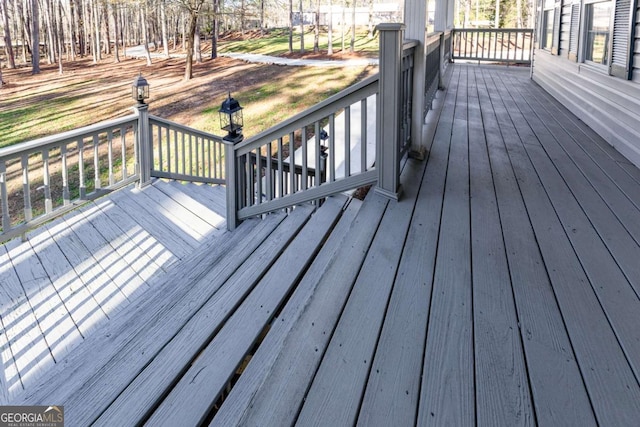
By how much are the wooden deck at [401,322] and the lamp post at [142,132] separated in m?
2.10

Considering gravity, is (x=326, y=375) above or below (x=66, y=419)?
above

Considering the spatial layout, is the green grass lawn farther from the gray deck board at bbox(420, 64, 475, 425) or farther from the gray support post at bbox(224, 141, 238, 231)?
the gray deck board at bbox(420, 64, 475, 425)

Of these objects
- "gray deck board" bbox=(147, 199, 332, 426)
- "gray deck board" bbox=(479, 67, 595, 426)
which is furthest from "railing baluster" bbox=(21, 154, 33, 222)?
"gray deck board" bbox=(479, 67, 595, 426)

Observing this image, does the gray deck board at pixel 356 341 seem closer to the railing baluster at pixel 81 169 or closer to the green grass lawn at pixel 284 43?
the railing baluster at pixel 81 169

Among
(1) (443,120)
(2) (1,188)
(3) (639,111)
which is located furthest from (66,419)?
(1) (443,120)

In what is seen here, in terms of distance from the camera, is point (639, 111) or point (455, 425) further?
point (639, 111)

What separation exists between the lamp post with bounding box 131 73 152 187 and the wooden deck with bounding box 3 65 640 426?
2.10 m

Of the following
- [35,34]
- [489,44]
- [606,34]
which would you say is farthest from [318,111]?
[35,34]

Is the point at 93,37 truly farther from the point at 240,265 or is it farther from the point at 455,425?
the point at 455,425

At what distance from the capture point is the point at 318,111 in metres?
2.40

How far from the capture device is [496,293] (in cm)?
151

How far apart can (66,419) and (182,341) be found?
38cm

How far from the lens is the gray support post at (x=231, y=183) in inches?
120

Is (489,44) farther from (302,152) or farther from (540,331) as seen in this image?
(540,331)
